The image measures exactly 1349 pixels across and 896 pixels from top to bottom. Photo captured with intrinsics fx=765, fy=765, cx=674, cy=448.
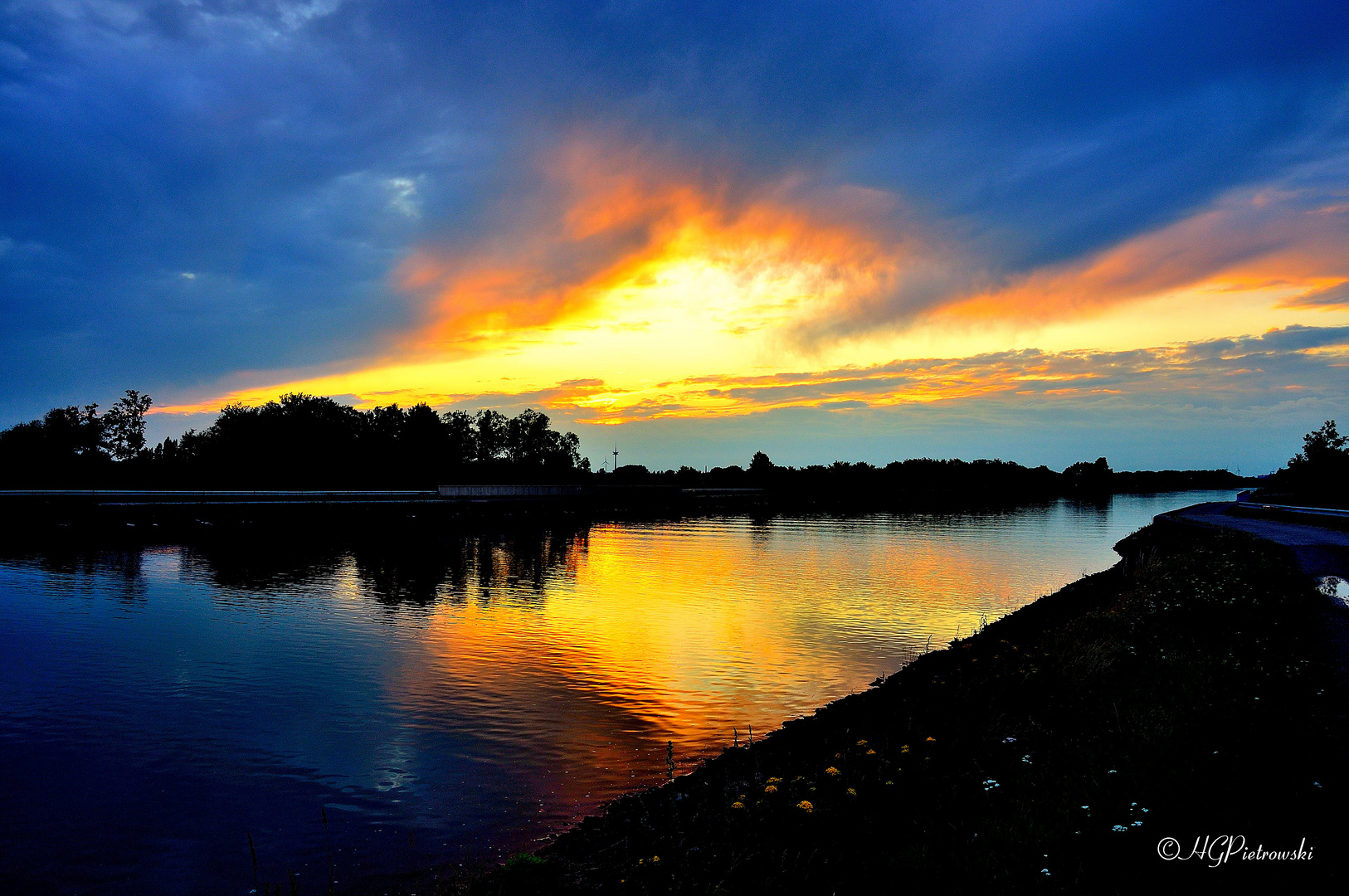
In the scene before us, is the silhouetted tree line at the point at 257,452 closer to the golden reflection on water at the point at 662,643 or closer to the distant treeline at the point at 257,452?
the distant treeline at the point at 257,452

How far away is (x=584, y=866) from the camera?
8.84m

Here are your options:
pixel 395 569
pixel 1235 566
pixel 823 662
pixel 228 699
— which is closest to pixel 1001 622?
pixel 823 662

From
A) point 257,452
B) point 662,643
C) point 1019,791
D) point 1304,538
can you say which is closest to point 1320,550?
point 1304,538

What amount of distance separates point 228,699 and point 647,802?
435 inches

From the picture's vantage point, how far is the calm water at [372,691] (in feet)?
34.3

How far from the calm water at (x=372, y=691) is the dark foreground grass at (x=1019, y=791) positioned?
2059 millimetres

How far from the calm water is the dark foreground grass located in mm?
2059

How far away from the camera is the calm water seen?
1046cm

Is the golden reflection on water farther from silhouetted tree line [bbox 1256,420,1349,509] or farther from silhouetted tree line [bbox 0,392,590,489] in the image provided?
silhouetted tree line [bbox 0,392,590,489]

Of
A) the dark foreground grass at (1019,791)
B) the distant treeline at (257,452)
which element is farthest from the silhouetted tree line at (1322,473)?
the distant treeline at (257,452)

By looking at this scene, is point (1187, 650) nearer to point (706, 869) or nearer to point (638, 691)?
point (638, 691)

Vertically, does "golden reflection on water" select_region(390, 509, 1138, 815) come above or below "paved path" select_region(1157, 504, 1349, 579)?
below

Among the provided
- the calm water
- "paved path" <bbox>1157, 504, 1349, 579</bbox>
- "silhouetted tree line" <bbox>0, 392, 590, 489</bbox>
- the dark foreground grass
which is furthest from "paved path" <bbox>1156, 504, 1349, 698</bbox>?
"silhouetted tree line" <bbox>0, 392, 590, 489</bbox>

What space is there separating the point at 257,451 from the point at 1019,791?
490 ft
